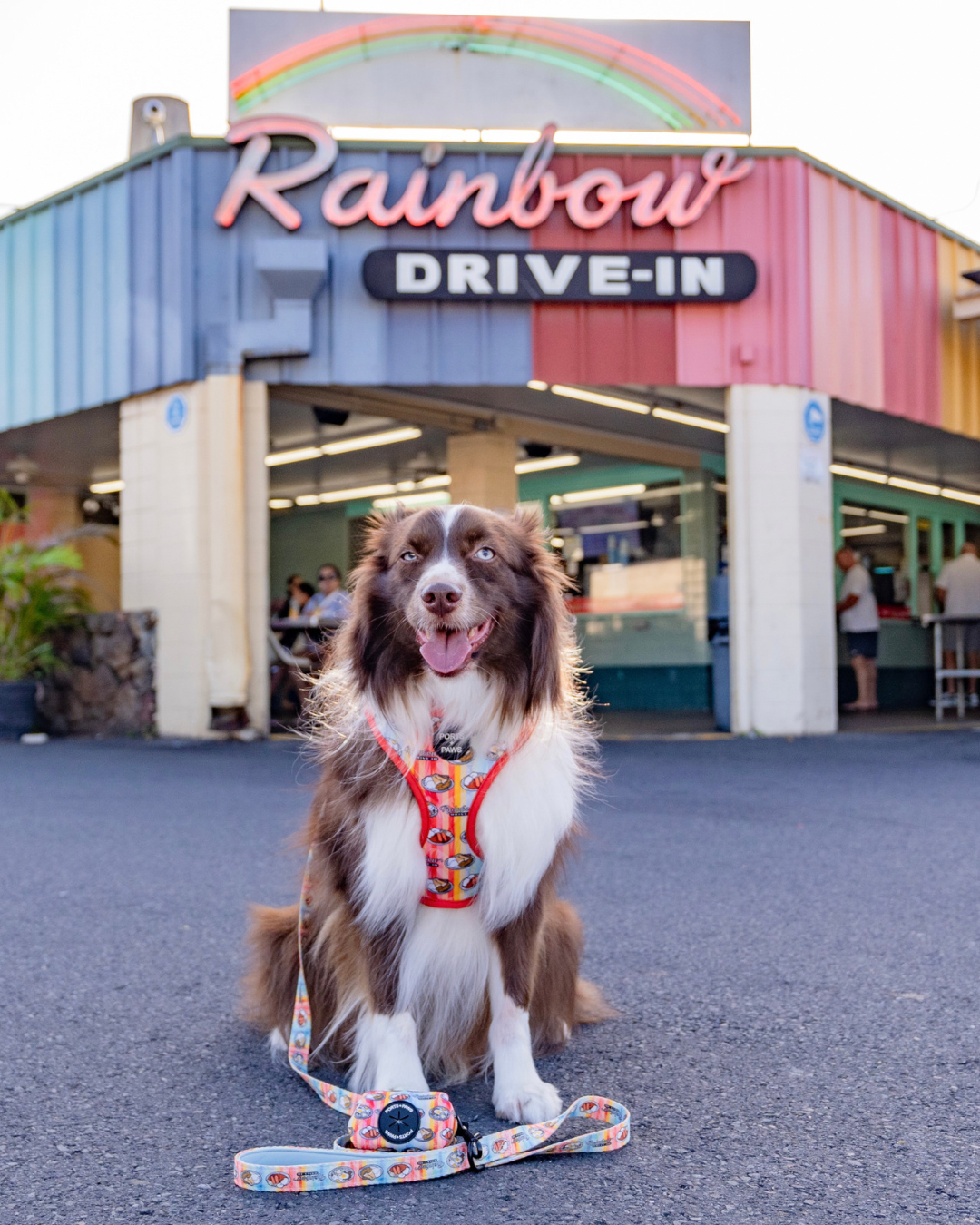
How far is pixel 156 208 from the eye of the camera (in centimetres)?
1055

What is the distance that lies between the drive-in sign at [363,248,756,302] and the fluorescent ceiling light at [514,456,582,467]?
16.9 ft

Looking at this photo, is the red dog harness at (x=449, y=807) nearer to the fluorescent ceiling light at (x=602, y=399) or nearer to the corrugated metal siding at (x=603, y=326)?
the corrugated metal siding at (x=603, y=326)

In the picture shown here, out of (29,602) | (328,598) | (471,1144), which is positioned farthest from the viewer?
(328,598)

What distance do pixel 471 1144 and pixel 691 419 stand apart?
11985 millimetres

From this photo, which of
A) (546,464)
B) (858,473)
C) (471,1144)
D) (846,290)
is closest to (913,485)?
(858,473)

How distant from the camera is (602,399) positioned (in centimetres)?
1234

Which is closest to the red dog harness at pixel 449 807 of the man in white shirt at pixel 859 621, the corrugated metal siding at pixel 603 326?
the corrugated metal siding at pixel 603 326

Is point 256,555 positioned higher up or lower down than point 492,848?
higher up

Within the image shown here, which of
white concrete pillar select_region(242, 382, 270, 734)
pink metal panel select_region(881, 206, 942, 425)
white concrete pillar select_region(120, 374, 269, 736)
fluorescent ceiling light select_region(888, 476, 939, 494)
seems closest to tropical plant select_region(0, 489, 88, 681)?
white concrete pillar select_region(120, 374, 269, 736)

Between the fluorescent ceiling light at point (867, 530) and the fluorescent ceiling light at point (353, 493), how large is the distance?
7.43 metres

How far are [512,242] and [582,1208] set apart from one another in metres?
9.71

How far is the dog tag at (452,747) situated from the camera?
2293 millimetres

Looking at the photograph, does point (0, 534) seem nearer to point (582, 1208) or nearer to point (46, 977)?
point (46, 977)

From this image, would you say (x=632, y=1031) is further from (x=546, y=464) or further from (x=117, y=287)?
(x=546, y=464)
